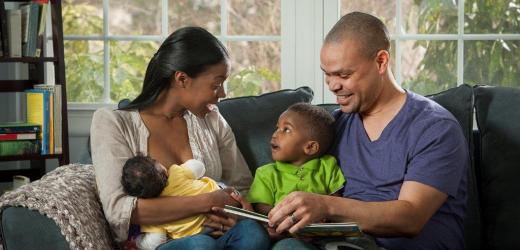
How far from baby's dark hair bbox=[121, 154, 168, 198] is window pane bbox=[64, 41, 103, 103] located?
191 centimetres

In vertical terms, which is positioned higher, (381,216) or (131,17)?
(131,17)

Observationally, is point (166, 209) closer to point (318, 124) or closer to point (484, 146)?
point (318, 124)

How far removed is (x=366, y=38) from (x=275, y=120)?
1.92 ft

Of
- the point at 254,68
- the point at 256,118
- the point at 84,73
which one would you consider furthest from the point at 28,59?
the point at 254,68

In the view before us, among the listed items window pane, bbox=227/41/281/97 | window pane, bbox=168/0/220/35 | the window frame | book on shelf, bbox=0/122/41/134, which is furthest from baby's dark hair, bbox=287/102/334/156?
window pane, bbox=168/0/220/35

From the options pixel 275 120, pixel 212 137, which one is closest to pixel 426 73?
pixel 275 120

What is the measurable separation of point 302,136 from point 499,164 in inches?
27.5

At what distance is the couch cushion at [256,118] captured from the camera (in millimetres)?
2957

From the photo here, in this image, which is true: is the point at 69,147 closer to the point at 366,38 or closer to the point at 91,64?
the point at 91,64

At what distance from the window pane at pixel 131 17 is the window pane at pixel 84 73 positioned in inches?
29.1

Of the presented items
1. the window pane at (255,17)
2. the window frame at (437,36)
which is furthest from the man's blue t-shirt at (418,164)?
the window pane at (255,17)

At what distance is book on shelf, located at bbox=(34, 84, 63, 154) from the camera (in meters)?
3.75

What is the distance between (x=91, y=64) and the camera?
4348mm

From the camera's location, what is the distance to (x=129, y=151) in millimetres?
2574
